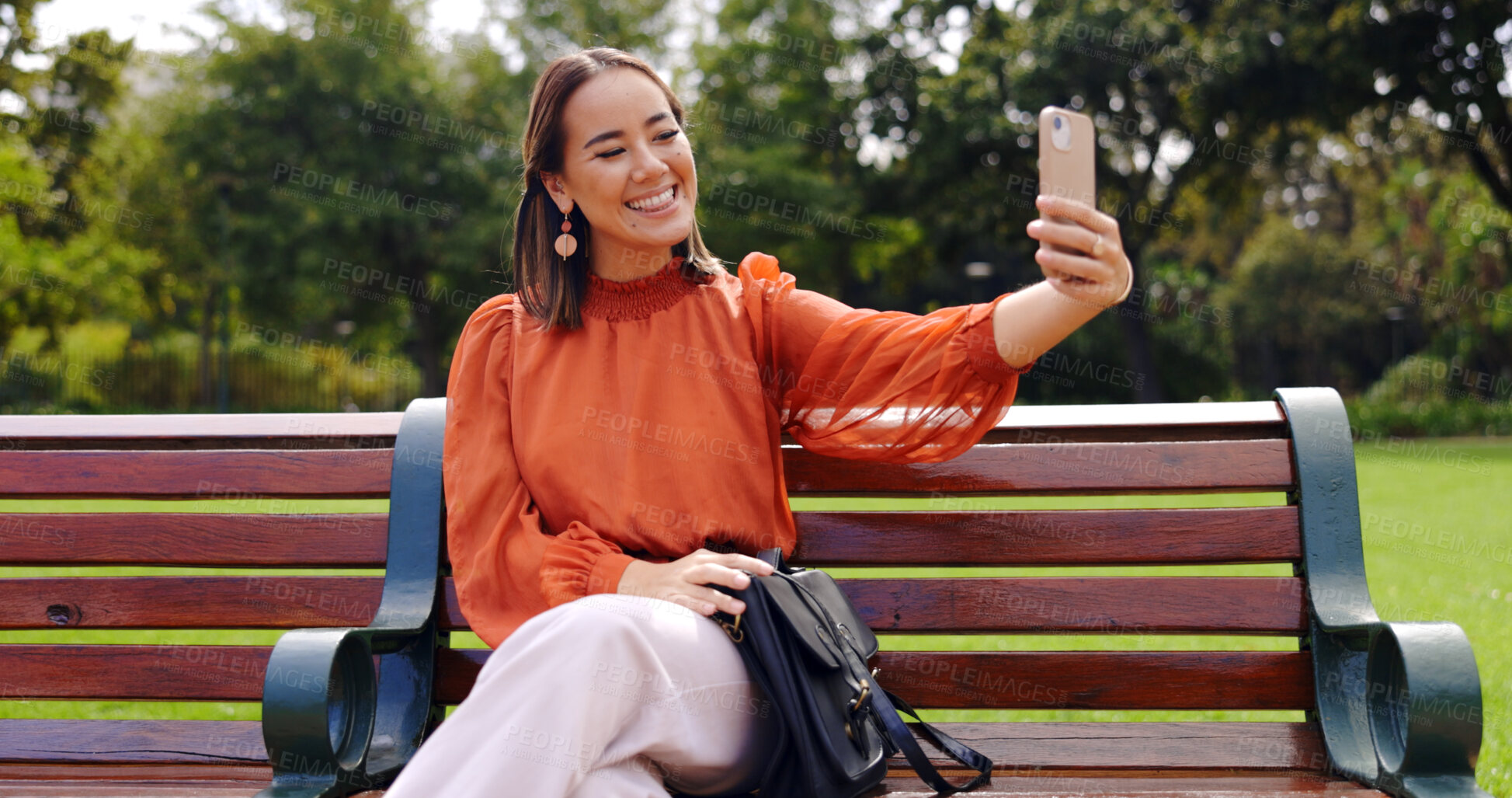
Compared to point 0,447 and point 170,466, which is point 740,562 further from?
point 0,447

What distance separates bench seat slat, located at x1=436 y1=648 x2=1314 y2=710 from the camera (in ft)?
7.73

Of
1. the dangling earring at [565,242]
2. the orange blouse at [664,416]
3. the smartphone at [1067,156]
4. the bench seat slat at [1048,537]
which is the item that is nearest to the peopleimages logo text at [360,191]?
the dangling earring at [565,242]

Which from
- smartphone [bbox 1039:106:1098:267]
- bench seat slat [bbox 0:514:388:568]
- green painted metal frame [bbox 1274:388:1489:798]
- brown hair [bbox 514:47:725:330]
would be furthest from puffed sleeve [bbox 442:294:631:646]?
green painted metal frame [bbox 1274:388:1489:798]

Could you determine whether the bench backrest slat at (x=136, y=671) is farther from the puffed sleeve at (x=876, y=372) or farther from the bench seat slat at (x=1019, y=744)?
the puffed sleeve at (x=876, y=372)

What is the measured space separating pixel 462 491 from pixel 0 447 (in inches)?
53.5

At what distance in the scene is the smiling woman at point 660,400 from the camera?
1.86 meters

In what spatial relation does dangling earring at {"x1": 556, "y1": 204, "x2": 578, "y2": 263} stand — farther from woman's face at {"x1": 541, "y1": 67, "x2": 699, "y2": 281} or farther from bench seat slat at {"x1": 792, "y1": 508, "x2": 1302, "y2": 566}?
bench seat slat at {"x1": 792, "y1": 508, "x2": 1302, "y2": 566}

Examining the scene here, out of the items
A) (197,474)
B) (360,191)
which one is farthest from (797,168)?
(197,474)

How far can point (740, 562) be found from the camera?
79.0 inches

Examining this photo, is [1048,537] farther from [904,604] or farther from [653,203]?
[653,203]

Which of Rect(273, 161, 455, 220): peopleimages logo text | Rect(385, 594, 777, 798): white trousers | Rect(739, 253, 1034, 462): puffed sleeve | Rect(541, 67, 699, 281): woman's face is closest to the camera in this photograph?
Rect(385, 594, 777, 798): white trousers

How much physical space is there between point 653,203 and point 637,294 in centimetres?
20

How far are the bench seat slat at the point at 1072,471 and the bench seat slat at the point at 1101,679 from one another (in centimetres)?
35

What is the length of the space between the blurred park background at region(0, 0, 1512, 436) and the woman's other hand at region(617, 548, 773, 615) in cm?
1537
